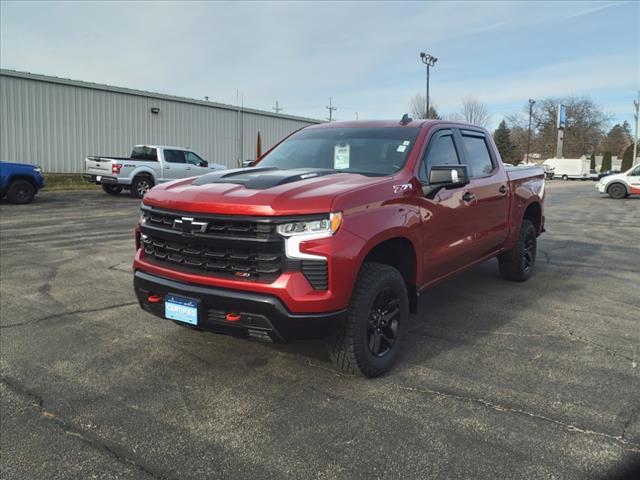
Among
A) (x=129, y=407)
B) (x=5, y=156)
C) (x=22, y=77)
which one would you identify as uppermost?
(x=22, y=77)

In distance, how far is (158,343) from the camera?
4289mm

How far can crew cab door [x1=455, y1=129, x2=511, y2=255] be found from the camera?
5023mm

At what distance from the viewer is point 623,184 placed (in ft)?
77.6

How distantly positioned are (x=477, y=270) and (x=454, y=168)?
11.8 ft

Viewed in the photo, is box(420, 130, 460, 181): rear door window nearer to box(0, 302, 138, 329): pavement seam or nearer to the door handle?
the door handle

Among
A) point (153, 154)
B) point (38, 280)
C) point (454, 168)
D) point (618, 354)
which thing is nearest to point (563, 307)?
point (618, 354)

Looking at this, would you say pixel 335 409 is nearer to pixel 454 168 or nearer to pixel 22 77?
pixel 454 168

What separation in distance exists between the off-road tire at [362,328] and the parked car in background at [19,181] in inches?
549

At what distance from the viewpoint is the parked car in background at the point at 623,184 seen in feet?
77.0

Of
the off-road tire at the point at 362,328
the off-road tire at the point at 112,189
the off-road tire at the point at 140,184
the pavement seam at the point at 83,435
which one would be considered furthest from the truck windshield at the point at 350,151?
the off-road tire at the point at 112,189

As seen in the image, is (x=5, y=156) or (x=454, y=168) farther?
(x=5, y=156)

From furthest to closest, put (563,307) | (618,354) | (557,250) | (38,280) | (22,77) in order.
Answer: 1. (22,77)
2. (557,250)
3. (38,280)
4. (563,307)
5. (618,354)

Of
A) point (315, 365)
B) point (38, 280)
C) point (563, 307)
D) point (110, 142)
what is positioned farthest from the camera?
point (110, 142)

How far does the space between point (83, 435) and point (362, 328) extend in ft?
5.76
